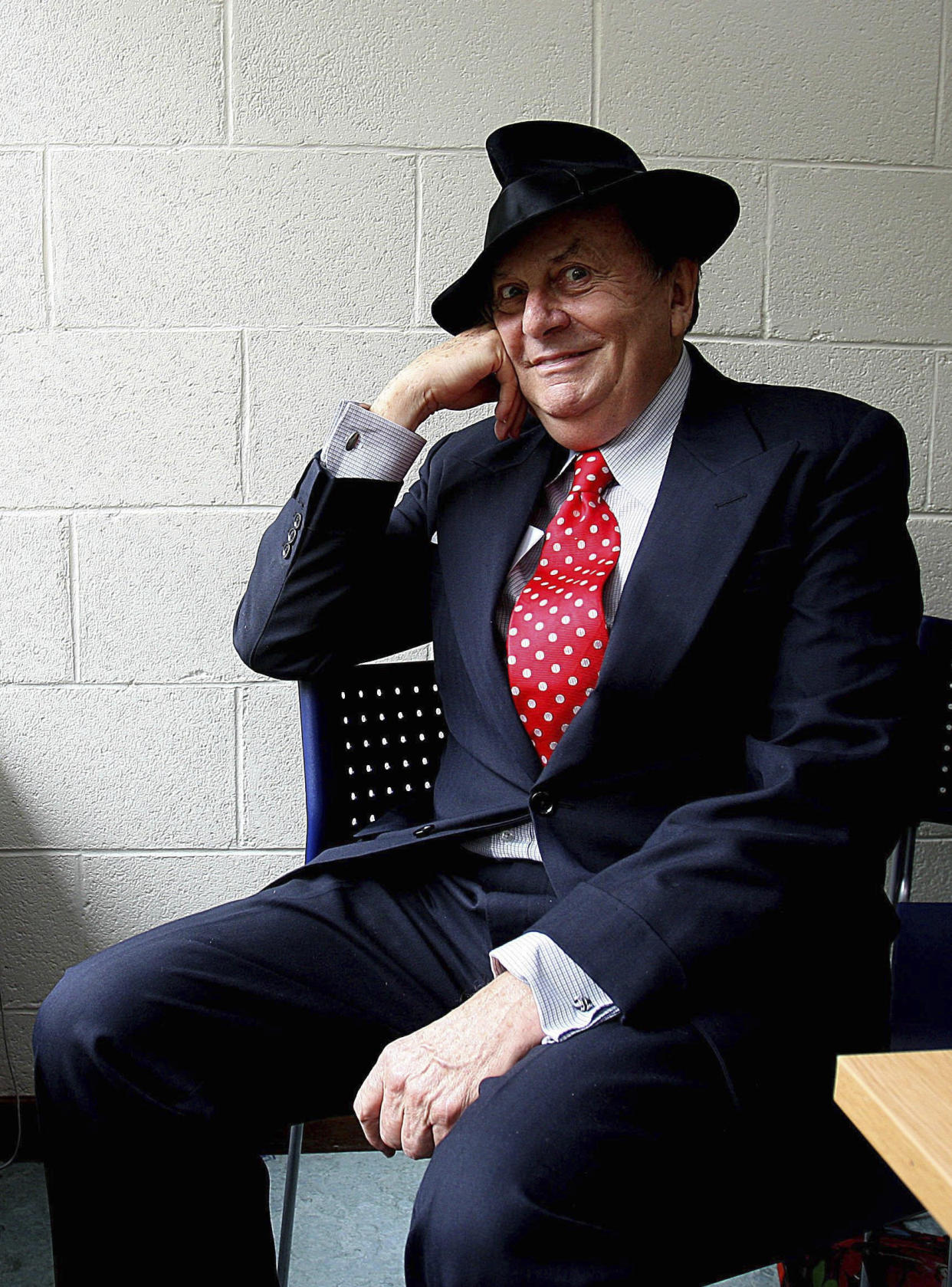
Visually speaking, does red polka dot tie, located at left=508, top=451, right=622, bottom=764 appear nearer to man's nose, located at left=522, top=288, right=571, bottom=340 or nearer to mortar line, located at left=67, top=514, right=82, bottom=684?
man's nose, located at left=522, top=288, right=571, bottom=340

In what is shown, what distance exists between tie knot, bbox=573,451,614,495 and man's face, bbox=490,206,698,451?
22 mm

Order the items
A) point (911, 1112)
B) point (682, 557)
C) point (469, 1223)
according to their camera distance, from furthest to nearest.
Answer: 1. point (682, 557)
2. point (469, 1223)
3. point (911, 1112)

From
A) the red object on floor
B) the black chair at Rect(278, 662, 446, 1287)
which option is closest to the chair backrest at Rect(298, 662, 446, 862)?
the black chair at Rect(278, 662, 446, 1287)

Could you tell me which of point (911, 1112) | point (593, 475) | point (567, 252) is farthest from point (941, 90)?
point (911, 1112)

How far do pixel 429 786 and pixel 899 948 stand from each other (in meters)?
0.65

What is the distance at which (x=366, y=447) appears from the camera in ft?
4.87

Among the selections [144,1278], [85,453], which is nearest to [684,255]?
[85,453]

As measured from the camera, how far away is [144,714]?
1.97 metres

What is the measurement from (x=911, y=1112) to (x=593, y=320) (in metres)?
1.01

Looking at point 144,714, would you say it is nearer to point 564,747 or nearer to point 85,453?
point 85,453

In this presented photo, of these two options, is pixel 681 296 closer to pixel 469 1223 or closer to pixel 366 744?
pixel 366 744

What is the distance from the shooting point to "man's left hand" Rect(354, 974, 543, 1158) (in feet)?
3.54

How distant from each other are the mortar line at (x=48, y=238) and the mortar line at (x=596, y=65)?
874 millimetres

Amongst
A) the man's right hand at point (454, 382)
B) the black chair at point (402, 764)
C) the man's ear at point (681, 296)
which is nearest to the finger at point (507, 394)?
the man's right hand at point (454, 382)
